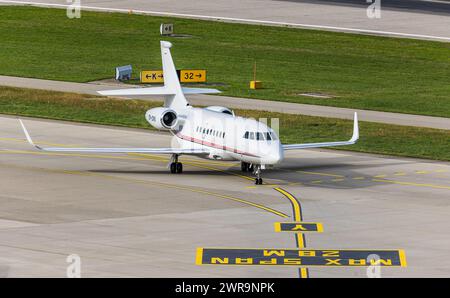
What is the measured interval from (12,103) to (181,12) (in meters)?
42.1

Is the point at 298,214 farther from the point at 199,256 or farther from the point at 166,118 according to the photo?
the point at 166,118

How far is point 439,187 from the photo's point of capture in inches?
2356

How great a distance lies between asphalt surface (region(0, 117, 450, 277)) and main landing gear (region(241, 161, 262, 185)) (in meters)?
0.36

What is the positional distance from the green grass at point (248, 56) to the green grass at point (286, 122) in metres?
6.81

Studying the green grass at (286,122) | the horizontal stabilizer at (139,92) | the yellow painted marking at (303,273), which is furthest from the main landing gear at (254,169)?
the yellow painted marking at (303,273)

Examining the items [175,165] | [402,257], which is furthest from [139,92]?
[402,257]

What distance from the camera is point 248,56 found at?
104 metres

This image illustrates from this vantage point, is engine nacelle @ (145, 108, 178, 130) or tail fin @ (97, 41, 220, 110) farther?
tail fin @ (97, 41, 220, 110)

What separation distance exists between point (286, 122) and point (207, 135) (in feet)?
54.7

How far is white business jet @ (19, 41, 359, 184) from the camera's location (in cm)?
5816

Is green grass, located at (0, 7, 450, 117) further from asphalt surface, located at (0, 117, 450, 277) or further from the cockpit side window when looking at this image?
the cockpit side window

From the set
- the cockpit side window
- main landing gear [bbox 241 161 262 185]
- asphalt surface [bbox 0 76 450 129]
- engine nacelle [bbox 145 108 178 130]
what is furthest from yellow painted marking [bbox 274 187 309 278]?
asphalt surface [bbox 0 76 450 129]
